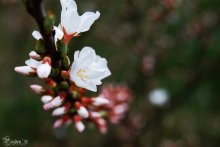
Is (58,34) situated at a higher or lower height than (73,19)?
lower

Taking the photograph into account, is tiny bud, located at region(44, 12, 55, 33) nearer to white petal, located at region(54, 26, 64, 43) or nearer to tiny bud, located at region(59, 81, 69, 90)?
white petal, located at region(54, 26, 64, 43)

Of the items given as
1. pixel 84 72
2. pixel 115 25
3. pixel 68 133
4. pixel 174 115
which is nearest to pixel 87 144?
pixel 68 133

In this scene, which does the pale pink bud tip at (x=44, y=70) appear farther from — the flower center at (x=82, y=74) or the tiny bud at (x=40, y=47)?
the flower center at (x=82, y=74)

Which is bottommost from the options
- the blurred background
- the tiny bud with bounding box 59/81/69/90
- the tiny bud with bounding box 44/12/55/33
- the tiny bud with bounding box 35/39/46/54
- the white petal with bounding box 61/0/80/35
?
the tiny bud with bounding box 44/12/55/33

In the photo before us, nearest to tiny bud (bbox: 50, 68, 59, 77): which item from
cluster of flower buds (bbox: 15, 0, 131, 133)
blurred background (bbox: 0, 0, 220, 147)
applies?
cluster of flower buds (bbox: 15, 0, 131, 133)

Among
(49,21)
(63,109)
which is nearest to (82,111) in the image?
(63,109)

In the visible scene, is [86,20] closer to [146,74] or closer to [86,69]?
[86,69]
